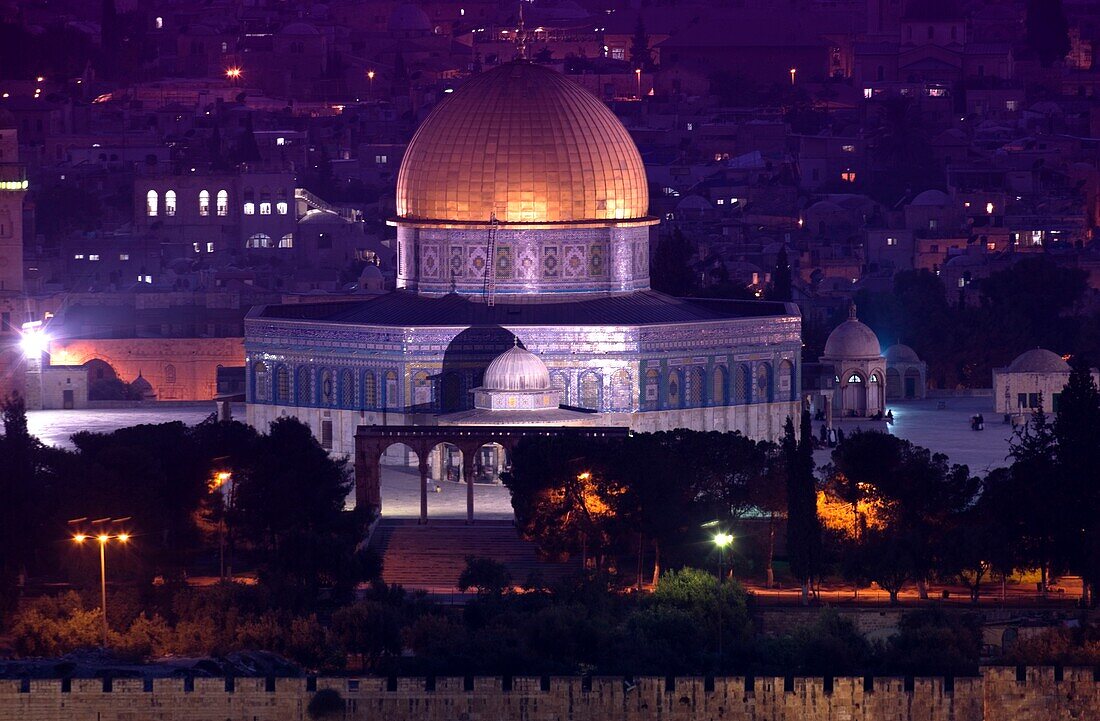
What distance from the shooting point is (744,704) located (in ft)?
202

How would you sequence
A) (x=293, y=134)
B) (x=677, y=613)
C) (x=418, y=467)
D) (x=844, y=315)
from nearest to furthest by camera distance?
(x=677, y=613), (x=418, y=467), (x=844, y=315), (x=293, y=134)

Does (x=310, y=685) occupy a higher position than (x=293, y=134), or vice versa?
(x=293, y=134)

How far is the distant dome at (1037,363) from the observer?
291 ft

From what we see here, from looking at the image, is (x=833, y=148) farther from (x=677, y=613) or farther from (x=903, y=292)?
(x=677, y=613)

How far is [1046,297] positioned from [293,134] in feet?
166

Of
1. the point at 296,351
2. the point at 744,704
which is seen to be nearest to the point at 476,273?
the point at 296,351

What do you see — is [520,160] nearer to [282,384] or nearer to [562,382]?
[562,382]

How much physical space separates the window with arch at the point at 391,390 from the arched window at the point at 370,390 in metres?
0.18

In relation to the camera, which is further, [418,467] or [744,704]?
[418,467]

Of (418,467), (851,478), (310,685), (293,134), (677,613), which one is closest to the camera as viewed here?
(310,685)

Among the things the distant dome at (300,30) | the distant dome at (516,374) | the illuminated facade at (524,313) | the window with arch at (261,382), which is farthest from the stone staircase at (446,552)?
the distant dome at (300,30)

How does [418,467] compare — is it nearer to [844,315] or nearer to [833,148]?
[844,315]

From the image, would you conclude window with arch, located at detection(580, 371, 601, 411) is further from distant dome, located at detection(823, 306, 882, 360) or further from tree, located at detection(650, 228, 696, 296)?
tree, located at detection(650, 228, 696, 296)

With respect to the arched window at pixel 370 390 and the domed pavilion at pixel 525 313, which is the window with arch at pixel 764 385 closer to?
the domed pavilion at pixel 525 313
